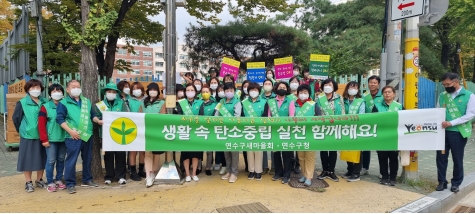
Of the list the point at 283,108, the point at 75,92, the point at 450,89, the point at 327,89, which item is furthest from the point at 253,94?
the point at 450,89

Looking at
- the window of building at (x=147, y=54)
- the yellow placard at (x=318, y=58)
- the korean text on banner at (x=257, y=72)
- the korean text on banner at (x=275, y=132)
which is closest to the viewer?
the korean text on banner at (x=275, y=132)

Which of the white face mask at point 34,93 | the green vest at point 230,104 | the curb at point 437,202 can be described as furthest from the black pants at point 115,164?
the curb at point 437,202

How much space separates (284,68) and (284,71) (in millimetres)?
79

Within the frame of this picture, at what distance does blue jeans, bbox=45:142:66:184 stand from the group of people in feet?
0.04

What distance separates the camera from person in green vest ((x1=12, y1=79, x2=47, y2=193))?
15.0 ft

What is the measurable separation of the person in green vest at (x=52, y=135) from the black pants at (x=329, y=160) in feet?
13.2

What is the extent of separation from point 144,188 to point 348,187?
10.1 feet

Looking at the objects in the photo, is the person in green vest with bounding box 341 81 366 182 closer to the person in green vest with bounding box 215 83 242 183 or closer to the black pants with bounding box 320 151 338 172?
the black pants with bounding box 320 151 338 172

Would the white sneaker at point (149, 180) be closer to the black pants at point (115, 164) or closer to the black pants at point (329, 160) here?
the black pants at point (115, 164)

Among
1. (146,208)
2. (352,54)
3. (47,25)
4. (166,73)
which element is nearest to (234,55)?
(352,54)

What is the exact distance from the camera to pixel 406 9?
4.95m

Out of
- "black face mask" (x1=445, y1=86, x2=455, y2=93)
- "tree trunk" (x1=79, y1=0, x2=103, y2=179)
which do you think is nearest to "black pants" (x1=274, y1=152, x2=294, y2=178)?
"black face mask" (x1=445, y1=86, x2=455, y2=93)

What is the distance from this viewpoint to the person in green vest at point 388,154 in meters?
4.88

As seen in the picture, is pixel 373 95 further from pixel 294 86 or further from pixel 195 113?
pixel 195 113
